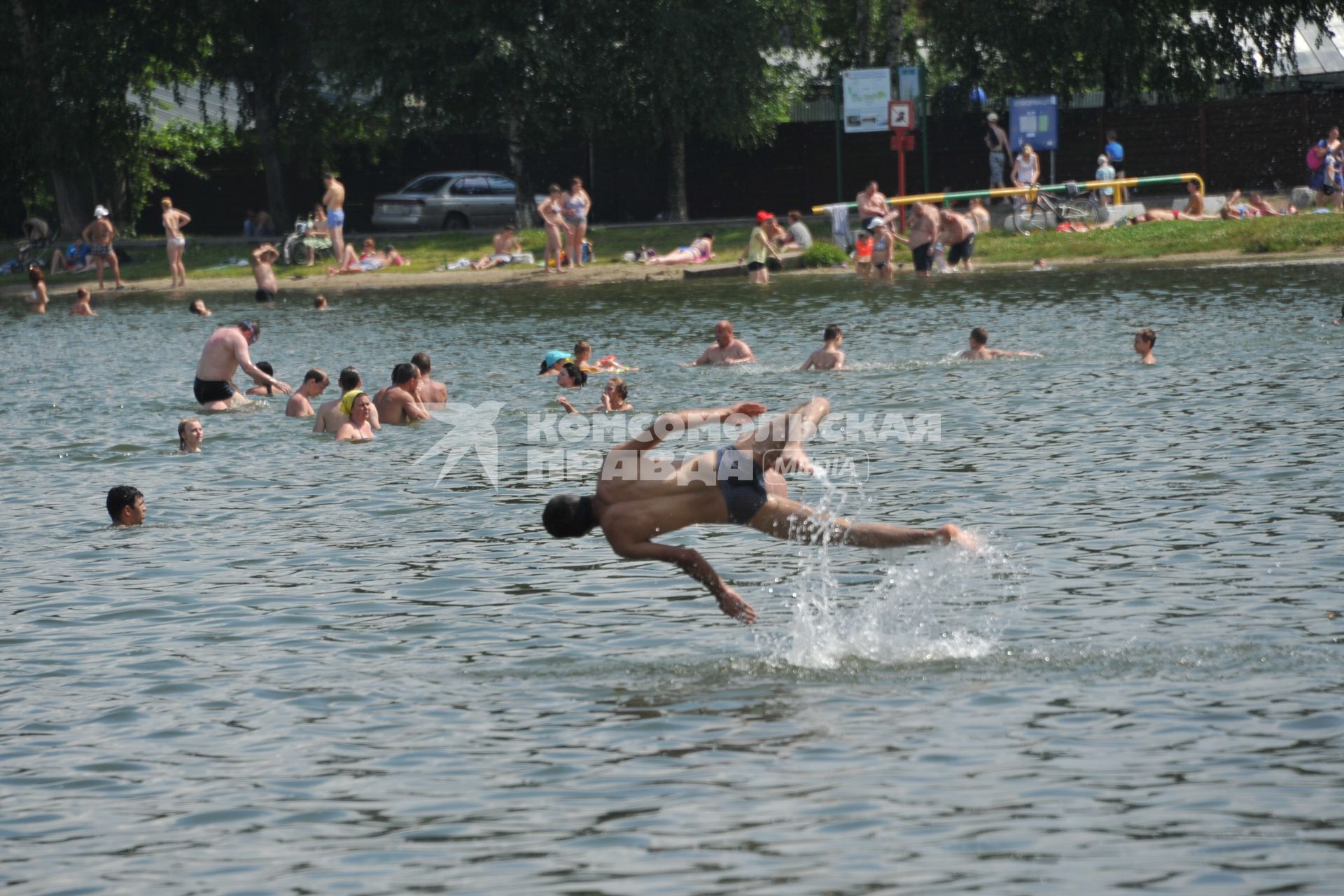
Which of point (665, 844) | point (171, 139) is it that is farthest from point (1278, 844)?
point (171, 139)

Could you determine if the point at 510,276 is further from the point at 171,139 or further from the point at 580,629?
the point at 580,629

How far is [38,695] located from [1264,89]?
138ft

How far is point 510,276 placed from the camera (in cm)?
3728

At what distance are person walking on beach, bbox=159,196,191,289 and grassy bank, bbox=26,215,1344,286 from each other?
861 millimetres

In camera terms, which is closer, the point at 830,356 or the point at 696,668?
the point at 696,668

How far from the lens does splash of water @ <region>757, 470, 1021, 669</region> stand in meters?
10.6

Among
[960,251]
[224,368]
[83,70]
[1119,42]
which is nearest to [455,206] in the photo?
[83,70]

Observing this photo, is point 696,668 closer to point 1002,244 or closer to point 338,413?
point 338,413

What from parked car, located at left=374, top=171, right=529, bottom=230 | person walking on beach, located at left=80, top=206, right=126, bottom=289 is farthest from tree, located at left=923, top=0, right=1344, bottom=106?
person walking on beach, located at left=80, top=206, right=126, bottom=289

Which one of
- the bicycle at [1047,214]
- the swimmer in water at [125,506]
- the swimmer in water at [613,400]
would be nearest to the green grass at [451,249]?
the bicycle at [1047,214]

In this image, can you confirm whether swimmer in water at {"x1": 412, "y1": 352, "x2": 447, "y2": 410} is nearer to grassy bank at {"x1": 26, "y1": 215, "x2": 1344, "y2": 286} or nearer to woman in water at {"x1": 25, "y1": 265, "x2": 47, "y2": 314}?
grassy bank at {"x1": 26, "y1": 215, "x2": 1344, "y2": 286}

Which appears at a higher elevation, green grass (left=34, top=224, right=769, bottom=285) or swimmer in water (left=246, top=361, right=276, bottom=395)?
green grass (left=34, top=224, right=769, bottom=285)

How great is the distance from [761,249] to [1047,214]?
6.78 meters

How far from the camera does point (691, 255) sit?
38.0 metres
